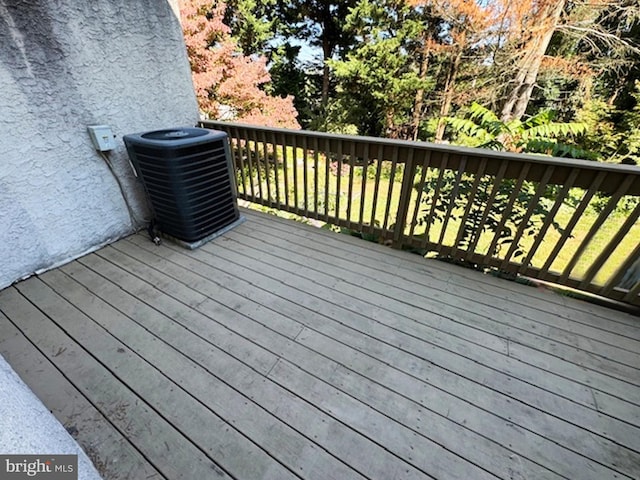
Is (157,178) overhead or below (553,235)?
overhead

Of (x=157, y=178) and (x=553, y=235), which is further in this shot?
(x=553, y=235)

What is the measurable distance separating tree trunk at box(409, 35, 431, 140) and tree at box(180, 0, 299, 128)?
16.6ft

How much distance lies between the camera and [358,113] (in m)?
10.5

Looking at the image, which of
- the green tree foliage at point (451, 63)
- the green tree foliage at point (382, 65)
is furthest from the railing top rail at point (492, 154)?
the green tree foliage at point (382, 65)

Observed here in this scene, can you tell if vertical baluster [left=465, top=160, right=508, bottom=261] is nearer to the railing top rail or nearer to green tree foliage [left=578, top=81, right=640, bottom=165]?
the railing top rail

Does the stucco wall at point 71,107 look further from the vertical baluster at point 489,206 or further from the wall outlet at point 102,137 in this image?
the vertical baluster at point 489,206

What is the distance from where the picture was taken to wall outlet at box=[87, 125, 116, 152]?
2.10 meters

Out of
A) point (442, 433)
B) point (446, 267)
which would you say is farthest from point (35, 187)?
point (446, 267)

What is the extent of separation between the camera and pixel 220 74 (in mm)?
6062

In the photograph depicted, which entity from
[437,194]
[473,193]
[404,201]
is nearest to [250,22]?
[404,201]

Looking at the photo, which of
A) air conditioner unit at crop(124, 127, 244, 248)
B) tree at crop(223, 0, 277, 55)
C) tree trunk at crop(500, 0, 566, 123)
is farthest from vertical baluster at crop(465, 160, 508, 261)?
tree at crop(223, 0, 277, 55)

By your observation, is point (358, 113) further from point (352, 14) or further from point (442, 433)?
point (442, 433)

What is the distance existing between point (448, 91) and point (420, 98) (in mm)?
888

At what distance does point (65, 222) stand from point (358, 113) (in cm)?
1001
